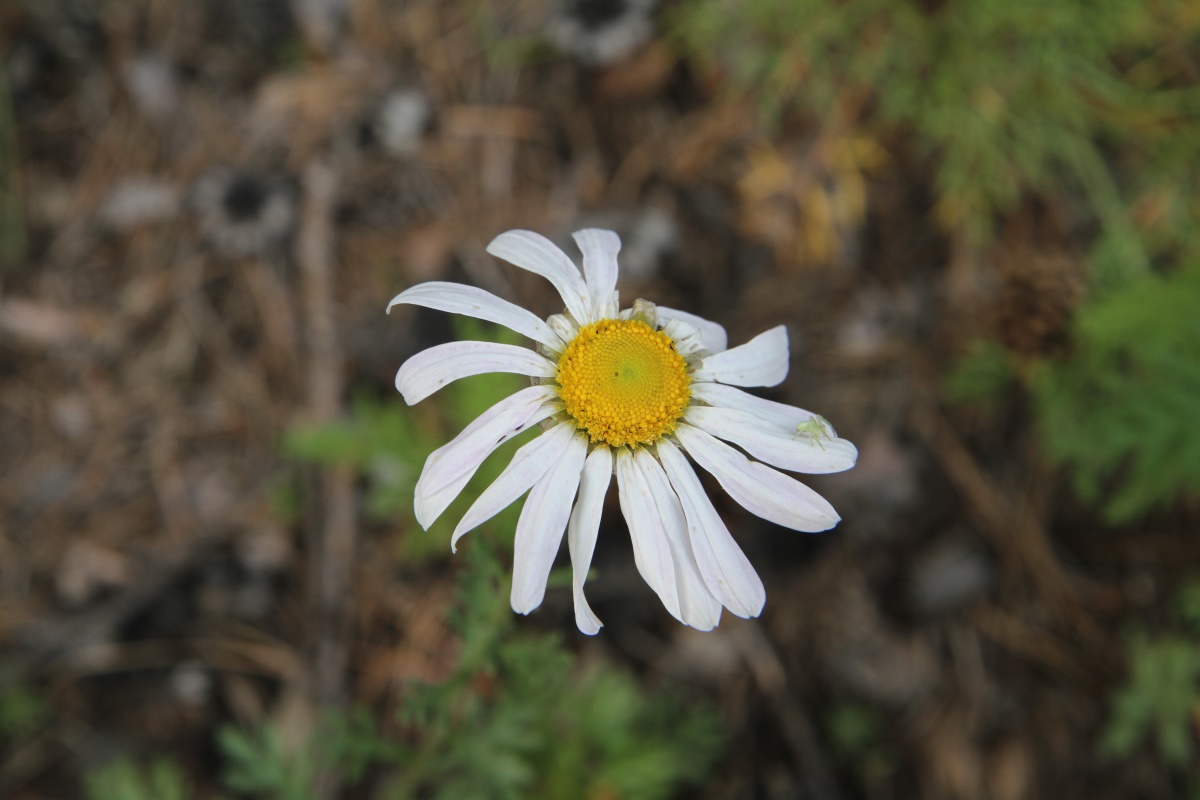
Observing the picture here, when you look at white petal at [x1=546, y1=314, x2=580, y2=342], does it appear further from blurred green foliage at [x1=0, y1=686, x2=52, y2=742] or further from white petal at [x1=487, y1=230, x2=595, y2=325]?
blurred green foliage at [x1=0, y1=686, x2=52, y2=742]

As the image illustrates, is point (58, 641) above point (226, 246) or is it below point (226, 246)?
below

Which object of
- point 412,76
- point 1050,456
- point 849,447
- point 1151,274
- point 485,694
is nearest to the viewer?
point 849,447

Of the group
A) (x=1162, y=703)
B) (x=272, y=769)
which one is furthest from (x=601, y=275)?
(x=1162, y=703)

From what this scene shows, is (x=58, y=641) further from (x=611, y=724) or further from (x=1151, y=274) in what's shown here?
(x=1151, y=274)

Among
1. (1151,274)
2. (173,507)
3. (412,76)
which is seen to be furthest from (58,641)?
(1151,274)

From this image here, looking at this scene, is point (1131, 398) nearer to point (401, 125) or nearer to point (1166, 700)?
point (1166, 700)

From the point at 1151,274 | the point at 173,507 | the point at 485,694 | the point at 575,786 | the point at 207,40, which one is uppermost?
the point at 207,40

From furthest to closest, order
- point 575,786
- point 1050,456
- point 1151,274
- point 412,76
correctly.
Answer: point 412,76 < point 1151,274 < point 1050,456 < point 575,786

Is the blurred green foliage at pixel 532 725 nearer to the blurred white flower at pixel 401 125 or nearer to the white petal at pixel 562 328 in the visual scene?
the white petal at pixel 562 328
